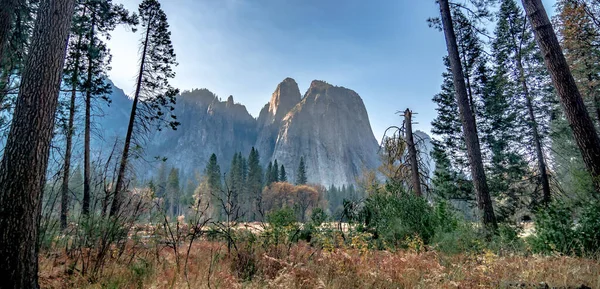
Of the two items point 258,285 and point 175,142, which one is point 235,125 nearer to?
point 175,142

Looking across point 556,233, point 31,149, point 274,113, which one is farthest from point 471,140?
point 274,113

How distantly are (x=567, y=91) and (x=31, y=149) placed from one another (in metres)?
8.08

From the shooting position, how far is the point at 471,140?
6.77 metres

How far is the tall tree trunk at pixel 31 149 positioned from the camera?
101 inches

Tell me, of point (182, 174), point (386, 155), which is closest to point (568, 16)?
point (386, 155)

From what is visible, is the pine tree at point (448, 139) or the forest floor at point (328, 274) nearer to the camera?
the forest floor at point (328, 274)

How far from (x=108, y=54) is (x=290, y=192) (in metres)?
38.7

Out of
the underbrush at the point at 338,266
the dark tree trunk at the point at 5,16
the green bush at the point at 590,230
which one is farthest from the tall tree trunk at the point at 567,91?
the dark tree trunk at the point at 5,16

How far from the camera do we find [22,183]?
8.89 feet

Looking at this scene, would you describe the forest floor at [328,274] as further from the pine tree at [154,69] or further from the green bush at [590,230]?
the pine tree at [154,69]

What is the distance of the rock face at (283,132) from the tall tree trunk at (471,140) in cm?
11471

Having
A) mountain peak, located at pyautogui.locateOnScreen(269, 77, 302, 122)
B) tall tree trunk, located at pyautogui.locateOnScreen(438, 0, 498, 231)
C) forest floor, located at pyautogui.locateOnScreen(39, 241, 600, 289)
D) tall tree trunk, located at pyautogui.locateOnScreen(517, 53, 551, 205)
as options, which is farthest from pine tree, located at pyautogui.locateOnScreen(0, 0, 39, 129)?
mountain peak, located at pyautogui.locateOnScreen(269, 77, 302, 122)

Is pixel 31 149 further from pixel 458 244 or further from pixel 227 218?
pixel 458 244

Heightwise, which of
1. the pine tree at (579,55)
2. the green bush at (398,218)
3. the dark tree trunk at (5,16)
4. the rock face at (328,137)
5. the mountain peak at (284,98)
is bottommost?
the green bush at (398,218)
